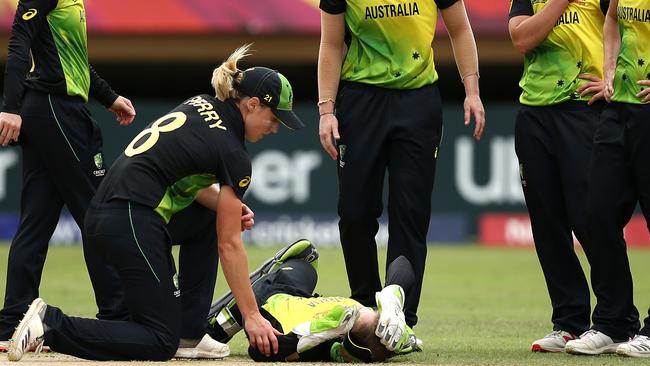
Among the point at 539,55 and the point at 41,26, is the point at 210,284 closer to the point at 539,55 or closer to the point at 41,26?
the point at 41,26

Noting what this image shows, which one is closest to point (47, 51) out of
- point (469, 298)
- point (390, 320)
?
point (390, 320)

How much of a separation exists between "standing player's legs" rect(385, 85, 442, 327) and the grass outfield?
61cm

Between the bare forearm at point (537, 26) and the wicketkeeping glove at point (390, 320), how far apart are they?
74.9 inches

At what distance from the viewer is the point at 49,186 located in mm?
7281

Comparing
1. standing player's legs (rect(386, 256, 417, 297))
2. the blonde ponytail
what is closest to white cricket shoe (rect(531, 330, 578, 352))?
standing player's legs (rect(386, 256, 417, 297))

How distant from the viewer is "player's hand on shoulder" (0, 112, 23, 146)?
6887 mm

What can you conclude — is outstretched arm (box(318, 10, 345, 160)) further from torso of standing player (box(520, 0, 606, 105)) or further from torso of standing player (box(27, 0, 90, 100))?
torso of standing player (box(27, 0, 90, 100))

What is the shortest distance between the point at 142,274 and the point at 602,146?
267cm

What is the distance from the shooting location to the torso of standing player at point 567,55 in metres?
7.37

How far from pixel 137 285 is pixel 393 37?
7.13ft

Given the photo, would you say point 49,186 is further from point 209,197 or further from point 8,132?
point 209,197

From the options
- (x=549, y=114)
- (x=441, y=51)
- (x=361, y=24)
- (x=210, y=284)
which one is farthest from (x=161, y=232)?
(x=441, y=51)

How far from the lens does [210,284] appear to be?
6.80 m

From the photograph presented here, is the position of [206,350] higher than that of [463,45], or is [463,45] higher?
[463,45]
